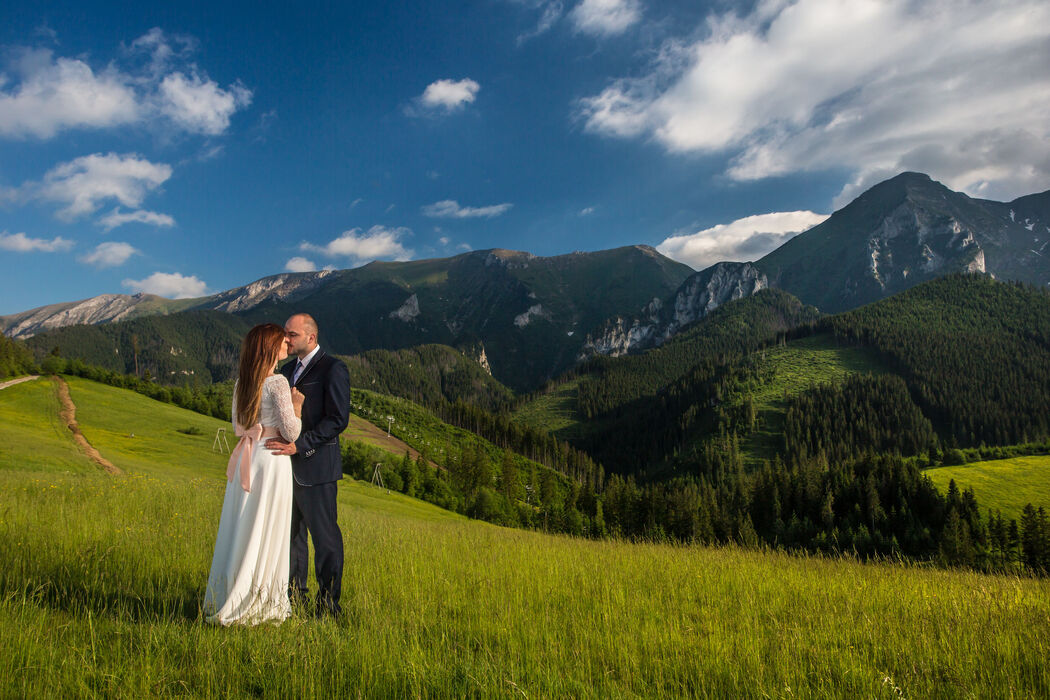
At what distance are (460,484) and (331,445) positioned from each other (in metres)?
81.8

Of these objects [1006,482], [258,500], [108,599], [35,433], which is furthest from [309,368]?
[1006,482]

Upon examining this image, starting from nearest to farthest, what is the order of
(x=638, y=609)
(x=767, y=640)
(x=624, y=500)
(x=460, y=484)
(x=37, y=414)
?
(x=767, y=640)
(x=638, y=609)
(x=37, y=414)
(x=624, y=500)
(x=460, y=484)

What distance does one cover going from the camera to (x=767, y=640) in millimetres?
3807

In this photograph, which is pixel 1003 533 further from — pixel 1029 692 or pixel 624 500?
pixel 1029 692

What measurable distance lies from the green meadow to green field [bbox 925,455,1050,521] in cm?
9331

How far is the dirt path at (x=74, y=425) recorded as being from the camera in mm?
21625

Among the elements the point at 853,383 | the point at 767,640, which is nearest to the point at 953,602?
the point at 767,640

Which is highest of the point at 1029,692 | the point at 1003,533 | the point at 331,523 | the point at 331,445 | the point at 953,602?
the point at 331,445

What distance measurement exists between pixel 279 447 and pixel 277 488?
403mm

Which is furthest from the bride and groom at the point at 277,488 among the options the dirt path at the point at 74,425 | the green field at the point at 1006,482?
the green field at the point at 1006,482

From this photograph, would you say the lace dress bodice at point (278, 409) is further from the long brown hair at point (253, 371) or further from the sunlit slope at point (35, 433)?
the sunlit slope at point (35, 433)

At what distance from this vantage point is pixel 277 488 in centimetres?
454

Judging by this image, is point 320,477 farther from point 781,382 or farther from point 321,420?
point 781,382

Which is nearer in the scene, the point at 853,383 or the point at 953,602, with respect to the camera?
the point at 953,602
